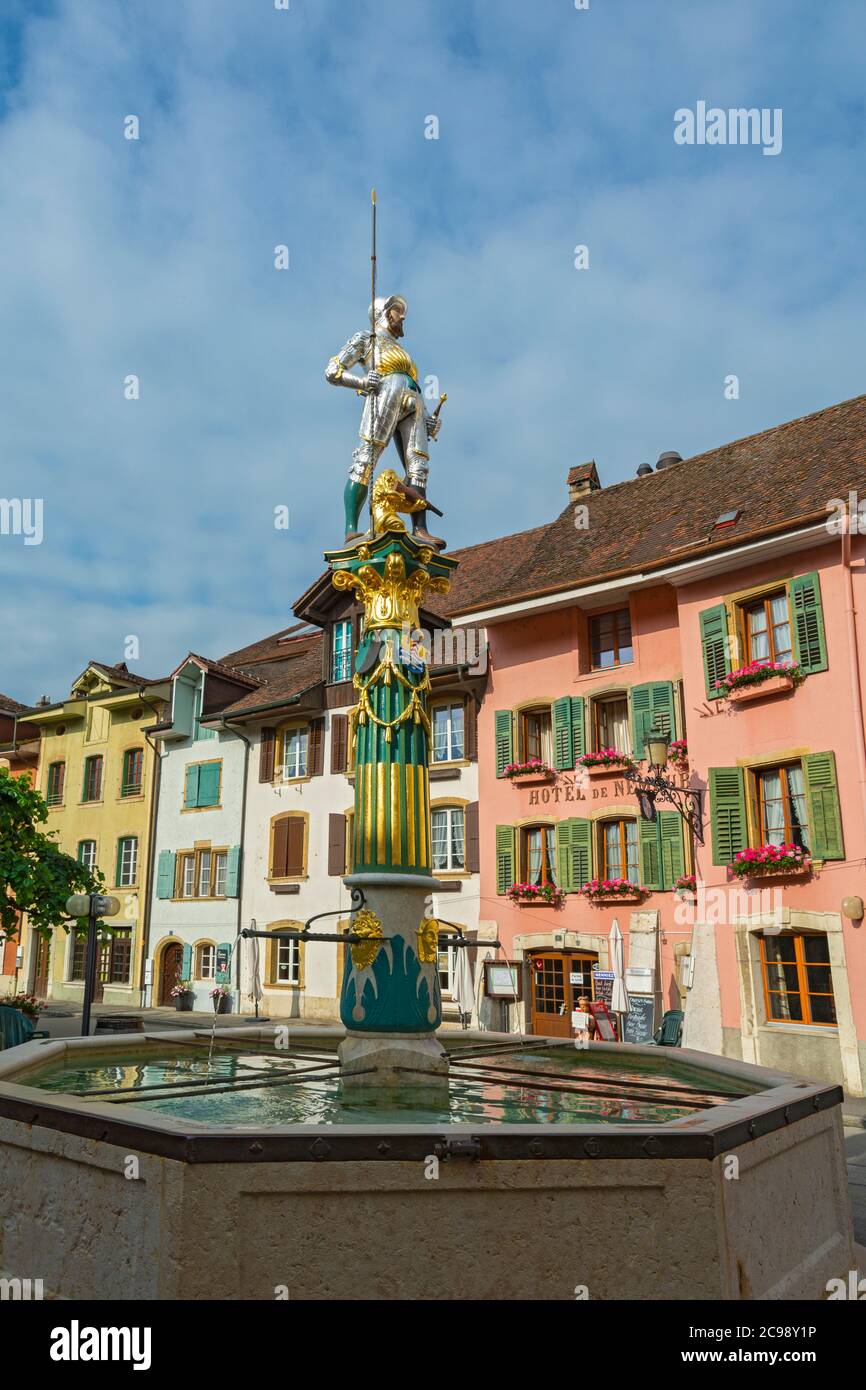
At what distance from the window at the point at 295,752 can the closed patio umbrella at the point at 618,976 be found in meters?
10.8

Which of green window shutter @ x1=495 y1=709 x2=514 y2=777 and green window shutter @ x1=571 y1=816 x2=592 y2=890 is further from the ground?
green window shutter @ x1=495 y1=709 x2=514 y2=777

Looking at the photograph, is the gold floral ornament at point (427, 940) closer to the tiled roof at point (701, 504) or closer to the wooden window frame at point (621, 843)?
the tiled roof at point (701, 504)

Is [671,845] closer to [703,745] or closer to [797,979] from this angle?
[703,745]

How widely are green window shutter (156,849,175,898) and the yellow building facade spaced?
58cm

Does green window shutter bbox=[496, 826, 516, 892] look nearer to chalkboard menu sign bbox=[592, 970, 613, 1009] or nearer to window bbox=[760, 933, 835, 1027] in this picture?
chalkboard menu sign bbox=[592, 970, 613, 1009]

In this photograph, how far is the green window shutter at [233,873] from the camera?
28016 millimetres

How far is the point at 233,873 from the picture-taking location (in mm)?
28109

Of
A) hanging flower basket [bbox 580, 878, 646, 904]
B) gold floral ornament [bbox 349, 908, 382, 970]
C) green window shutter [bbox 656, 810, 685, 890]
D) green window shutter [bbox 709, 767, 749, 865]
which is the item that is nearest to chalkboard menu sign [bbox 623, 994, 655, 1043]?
hanging flower basket [bbox 580, 878, 646, 904]

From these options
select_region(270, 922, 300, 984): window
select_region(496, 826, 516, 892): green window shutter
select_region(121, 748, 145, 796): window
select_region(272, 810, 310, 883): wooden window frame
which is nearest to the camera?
→ select_region(496, 826, 516, 892): green window shutter

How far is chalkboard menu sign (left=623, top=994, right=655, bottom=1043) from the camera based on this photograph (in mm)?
18625

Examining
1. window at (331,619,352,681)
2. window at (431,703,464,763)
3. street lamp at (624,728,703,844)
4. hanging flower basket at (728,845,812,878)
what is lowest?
hanging flower basket at (728,845,812,878)

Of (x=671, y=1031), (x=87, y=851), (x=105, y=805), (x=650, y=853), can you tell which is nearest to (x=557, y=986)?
(x=650, y=853)

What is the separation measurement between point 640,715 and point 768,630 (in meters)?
3.20

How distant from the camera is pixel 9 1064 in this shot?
6.91 metres
